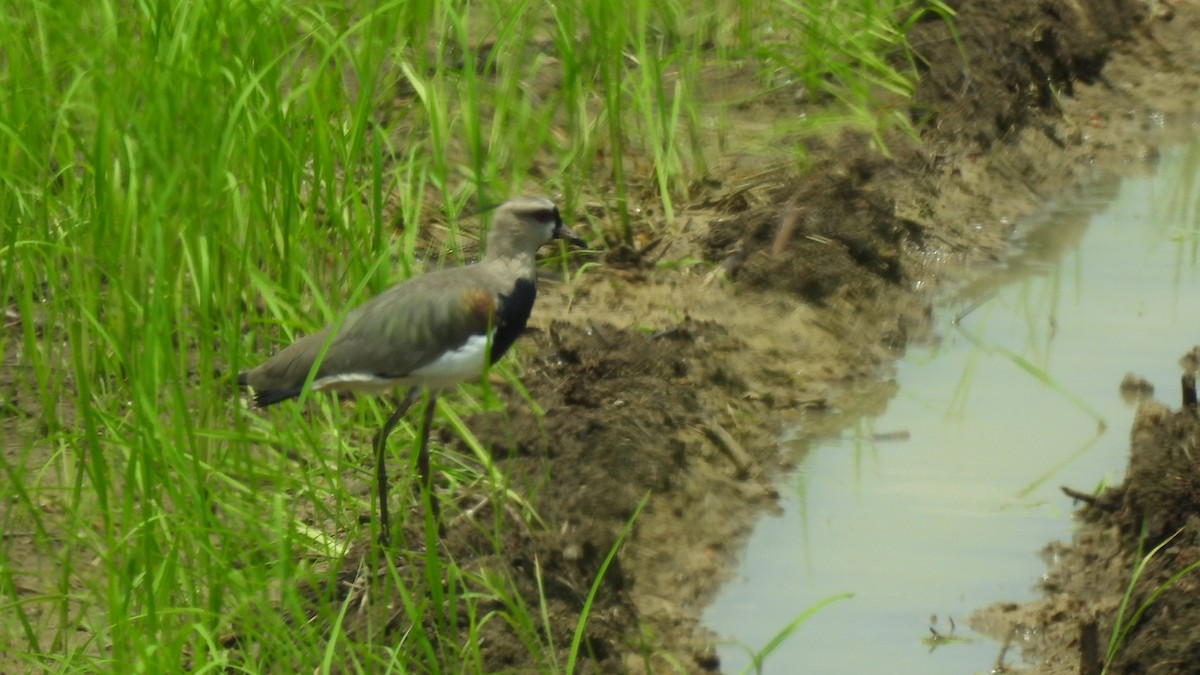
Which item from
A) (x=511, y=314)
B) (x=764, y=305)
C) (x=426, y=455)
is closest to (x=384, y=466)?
(x=426, y=455)

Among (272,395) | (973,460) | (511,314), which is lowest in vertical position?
(973,460)

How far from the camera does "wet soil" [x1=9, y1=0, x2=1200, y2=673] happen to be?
443 centimetres

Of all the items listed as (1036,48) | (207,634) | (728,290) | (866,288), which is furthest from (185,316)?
(1036,48)

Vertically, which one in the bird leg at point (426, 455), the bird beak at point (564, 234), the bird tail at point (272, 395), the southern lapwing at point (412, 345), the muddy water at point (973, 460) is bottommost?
the muddy water at point (973, 460)

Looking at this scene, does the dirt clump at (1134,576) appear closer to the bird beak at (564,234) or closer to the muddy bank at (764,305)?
the muddy bank at (764,305)

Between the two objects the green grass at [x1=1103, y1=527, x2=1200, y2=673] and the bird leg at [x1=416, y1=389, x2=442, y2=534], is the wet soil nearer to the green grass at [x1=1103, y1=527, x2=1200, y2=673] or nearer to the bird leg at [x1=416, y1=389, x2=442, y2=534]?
the green grass at [x1=1103, y1=527, x2=1200, y2=673]

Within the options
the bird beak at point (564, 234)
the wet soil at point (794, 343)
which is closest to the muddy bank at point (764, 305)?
the wet soil at point (794, 343)

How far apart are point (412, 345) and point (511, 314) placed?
38cm

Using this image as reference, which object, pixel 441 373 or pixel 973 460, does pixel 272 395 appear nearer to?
pixel 441 373

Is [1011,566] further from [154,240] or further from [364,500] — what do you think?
[154,240]

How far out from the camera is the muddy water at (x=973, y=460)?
450 cm

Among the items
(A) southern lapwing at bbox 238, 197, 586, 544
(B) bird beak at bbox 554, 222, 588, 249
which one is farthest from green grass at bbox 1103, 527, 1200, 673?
(B) bird beak at bbox 554, 222, 588, 249

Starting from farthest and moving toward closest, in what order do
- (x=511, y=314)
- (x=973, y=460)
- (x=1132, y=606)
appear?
(x=973, y=460) < (x=511, y=314) < (x=1132, y=606)

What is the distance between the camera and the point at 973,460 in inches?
210
